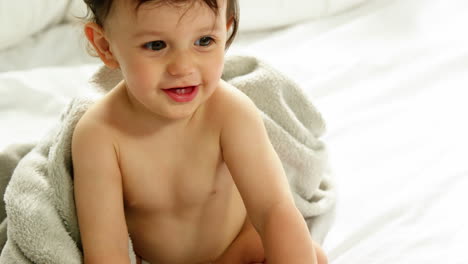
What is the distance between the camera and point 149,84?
87cm

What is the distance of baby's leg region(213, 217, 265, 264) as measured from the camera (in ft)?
3.49

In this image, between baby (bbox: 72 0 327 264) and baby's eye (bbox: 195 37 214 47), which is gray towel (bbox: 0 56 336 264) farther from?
baby's eye (bbox: 195 37 214 47)

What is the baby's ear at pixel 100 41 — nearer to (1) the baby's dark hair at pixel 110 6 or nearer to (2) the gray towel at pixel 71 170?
(1) the baby's dark hair at pixel 110 6

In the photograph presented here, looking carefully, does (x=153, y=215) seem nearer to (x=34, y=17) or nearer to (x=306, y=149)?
(x=306, y=149)

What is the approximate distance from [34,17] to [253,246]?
764 millimetres

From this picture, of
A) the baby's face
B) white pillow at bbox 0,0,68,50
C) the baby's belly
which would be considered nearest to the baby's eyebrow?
the baby's face

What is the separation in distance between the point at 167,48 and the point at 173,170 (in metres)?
0.21

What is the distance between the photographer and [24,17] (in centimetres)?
150

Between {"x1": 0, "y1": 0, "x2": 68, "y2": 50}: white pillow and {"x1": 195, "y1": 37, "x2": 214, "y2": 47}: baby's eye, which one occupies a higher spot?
{"x1": 195, "y1": 37, "x2": 214, "y2": 47}: baby's eye

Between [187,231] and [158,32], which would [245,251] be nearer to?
[187,231]

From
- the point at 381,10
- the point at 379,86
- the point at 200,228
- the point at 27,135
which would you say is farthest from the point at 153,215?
the point at 381,10

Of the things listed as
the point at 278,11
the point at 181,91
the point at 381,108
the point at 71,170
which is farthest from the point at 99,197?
the point at 278,11

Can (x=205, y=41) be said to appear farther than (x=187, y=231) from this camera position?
No

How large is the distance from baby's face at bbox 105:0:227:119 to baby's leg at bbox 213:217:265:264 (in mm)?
265
